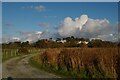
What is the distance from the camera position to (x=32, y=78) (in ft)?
55.1

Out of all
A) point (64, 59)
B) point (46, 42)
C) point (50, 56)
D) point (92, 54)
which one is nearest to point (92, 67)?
point (92, 54)

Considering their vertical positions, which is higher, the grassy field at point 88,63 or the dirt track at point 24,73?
the grassy field at point 88,63

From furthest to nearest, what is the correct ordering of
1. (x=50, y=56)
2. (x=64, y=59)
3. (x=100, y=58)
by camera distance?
1. (x=50, y=56)
2. (x=64, y=59)
3. (x=100, y=58)

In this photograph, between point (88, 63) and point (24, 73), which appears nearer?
point (88, 63)

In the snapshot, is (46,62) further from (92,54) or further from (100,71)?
(100,71)

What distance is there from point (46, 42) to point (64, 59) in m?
70.3

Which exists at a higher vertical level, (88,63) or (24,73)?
(88,63)

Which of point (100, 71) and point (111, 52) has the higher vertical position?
point (111, 52)

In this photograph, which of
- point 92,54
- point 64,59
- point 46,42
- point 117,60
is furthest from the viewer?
point 46,42

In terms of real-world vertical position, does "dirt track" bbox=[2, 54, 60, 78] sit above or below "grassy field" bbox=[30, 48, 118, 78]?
below

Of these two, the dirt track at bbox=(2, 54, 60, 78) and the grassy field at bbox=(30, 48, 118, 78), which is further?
the dirt track at bbox=(2, 54, 60, 78)

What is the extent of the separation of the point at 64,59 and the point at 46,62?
4.18m

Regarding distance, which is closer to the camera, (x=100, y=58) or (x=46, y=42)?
(x=100, y=58)

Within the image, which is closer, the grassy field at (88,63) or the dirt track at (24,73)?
the grassy field at (88,63)
